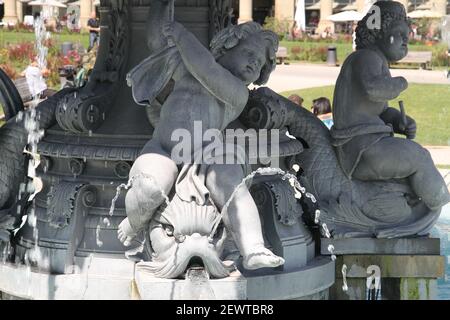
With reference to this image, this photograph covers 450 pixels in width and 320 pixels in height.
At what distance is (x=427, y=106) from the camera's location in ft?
56.0

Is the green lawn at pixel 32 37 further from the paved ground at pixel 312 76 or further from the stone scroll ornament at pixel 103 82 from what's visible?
the stone scroll ornament at pixel 103 82

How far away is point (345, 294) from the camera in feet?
19.9

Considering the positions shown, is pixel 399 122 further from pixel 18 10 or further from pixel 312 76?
pixel 18 10

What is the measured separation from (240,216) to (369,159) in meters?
1.65

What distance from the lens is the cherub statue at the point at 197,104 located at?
4.55 metres

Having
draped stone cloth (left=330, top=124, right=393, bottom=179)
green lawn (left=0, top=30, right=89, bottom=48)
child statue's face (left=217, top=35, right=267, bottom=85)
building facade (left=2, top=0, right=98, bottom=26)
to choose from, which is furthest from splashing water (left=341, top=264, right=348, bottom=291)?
building facade (left=2, top=0, right=98, bottom=26)

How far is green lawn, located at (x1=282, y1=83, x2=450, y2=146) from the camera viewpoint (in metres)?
14.1

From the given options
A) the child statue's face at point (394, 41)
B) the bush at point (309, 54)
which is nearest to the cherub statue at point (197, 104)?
the child statue's face at point (394, 41)

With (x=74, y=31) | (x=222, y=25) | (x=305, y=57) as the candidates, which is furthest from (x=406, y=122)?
(x=74, y=31)

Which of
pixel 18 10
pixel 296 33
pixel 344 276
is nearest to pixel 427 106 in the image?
pixel 344 276

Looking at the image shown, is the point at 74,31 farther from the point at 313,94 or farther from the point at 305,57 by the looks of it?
the point at 313,94

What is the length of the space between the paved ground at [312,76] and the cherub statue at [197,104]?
512 inches

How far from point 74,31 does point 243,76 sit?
25960 millimetres

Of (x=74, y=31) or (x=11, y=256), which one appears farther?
(x=74, y=31)
